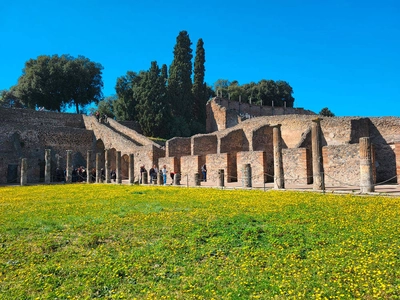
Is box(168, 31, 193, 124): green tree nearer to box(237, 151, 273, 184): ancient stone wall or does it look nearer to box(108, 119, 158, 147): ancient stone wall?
box(108, 119, 158, 147): ancient stone wall

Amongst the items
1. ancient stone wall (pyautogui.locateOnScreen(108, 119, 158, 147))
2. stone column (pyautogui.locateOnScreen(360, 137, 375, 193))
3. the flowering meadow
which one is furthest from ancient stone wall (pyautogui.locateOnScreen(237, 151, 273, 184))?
ancient stone wall (pyautogui.locateOnScreen(108, 119, 158, 147))

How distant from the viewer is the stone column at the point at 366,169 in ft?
45.2

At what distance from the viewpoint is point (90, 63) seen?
5228 cm

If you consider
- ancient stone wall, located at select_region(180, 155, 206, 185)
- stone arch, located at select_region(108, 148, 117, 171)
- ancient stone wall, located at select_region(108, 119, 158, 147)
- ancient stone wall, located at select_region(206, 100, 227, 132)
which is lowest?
ancient stone wall, located at select_region(180, 155, 206, 185)

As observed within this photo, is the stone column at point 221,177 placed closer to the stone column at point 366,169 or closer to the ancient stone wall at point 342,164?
the ancient stone wall at point 342,164

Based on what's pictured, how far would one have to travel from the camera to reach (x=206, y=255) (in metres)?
5.59

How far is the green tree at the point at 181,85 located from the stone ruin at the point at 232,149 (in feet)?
11.6

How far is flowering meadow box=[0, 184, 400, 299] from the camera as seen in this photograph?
13.8 feet

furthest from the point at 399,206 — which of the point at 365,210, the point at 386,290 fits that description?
the point at 386,290

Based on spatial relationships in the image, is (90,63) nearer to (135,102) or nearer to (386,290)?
(135,102)

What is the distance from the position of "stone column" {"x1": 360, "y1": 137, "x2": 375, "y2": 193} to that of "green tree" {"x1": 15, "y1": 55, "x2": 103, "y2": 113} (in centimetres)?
4257

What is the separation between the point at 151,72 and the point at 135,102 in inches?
197

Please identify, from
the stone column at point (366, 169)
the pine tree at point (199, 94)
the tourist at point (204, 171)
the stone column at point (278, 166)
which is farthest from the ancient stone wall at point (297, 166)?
the pine tree at point (199, 94)

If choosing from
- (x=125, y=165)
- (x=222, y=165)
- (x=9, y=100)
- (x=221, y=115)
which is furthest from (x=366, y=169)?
(x=9, y=100)
